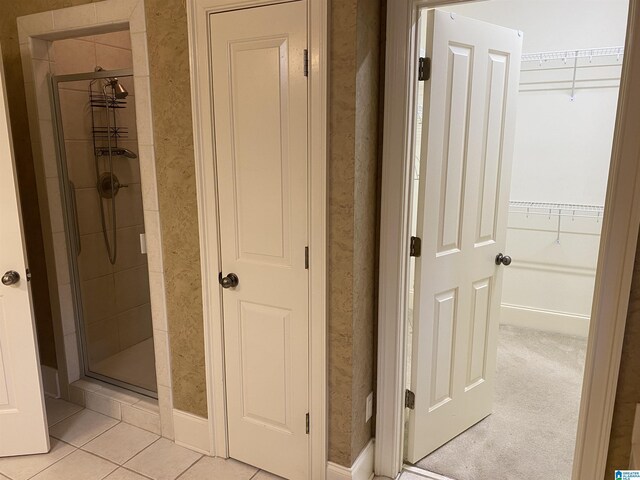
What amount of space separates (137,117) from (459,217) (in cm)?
156

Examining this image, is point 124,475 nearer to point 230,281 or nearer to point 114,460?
point 114,460

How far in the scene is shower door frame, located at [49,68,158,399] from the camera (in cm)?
251

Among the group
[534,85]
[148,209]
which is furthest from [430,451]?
[534,85]

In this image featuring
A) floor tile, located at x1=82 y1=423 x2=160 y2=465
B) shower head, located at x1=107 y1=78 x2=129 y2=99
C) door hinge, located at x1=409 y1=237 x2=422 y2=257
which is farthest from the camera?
shower head, located at x1=107 y1=78 x2=129 y2=99

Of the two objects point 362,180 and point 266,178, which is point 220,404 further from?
point 362,180

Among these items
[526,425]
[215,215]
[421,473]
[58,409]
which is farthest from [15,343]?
[526,425]

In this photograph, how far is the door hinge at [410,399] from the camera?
7.17 ft

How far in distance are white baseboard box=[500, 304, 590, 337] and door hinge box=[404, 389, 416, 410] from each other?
217 cm

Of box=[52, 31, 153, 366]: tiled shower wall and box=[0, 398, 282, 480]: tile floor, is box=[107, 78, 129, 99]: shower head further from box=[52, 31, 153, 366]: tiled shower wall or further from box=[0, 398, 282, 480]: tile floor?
box=[0, 398, 282, 480]: tile floor

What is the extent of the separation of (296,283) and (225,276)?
0.37 metres

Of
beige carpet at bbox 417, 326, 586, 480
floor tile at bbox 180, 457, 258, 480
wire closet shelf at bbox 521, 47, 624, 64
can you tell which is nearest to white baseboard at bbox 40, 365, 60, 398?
floor tile at bbox 180, 457, 258, 480

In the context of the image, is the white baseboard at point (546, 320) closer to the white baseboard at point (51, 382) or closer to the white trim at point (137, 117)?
the white trim at point (137, 117)

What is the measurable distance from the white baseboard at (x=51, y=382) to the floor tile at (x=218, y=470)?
1150 millimetres

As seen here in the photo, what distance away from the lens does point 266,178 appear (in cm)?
191
